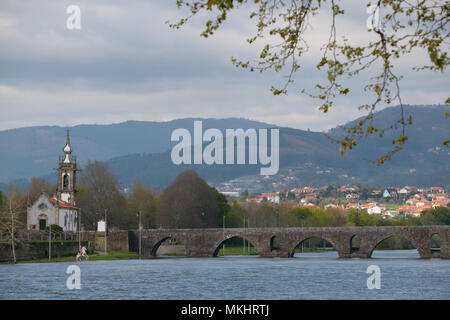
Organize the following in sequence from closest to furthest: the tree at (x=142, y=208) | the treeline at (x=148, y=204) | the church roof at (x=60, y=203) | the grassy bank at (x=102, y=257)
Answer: the grassy bank at (x=102, y=257) → the church roof at (x=60, y=203) → the treeline at (x=148, y=204) → the tree at (x=142, y=208)

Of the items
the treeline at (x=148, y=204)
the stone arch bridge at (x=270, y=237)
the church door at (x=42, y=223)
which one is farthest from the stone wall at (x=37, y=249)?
the stone arch bridge at (x=270, y=237)

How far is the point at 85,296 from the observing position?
141 ft

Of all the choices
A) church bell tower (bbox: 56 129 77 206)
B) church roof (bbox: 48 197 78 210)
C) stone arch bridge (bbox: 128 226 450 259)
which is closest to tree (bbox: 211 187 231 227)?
stone arch bridge (bbox: 128 226 450 259)

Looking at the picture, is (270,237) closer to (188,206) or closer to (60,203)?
(188,206)

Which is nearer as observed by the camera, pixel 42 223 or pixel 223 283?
pixel 223 283

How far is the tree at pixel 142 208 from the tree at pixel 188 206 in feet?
16.6

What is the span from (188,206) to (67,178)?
1882 cm

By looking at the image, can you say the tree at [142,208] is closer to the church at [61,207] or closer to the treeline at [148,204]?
the treeline at [148,204]

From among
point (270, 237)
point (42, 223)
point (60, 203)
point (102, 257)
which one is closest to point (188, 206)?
point (270, 237)

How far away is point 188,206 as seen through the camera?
11131 centimetres

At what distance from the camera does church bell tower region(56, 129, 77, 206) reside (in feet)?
328

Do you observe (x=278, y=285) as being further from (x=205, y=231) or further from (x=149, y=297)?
(x=205, y=231)

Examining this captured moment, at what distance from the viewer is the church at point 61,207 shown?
92.6 meters
